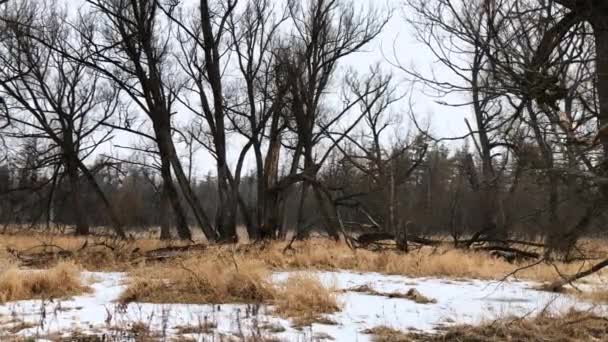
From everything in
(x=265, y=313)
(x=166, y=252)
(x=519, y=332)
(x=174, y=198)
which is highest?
(x=174, y=198)

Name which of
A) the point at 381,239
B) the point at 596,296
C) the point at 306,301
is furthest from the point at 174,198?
the point at 596,296

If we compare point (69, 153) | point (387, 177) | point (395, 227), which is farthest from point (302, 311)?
point (69, 153)

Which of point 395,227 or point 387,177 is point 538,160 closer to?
point 395,227

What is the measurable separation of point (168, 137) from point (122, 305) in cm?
889

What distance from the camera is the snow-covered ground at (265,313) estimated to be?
4844 mm

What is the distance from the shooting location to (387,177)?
1459cm

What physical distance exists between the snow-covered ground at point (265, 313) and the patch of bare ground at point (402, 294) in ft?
0.36

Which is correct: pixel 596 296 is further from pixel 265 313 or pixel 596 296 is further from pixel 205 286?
pixel 205 286

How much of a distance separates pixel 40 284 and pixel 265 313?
9.55 feet

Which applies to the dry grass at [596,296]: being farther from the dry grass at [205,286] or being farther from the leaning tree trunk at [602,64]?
the dry grass at [205,286]

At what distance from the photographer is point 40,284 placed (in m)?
6.50

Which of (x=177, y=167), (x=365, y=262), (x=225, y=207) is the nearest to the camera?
(x=365, y=262)

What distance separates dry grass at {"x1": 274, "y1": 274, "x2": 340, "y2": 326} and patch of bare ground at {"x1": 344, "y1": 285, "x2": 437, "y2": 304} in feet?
3.16

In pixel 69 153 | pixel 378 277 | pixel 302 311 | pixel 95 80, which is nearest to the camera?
pixel 302 311
